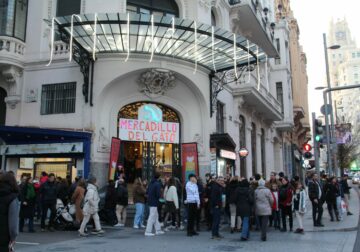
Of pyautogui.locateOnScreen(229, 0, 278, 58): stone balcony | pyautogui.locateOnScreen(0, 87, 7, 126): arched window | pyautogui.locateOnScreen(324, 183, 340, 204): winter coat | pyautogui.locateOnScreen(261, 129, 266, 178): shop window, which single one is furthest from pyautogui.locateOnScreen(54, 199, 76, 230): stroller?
pyautogui.locateOnScreen(261, 129, 266, 178): shop window

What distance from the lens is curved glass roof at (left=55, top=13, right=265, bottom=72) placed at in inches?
555

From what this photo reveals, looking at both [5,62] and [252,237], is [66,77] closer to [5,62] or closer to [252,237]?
[5,62]

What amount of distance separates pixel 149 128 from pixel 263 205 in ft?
27.0

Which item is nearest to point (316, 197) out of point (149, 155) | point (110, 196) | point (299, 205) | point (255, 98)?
point (299, 205)

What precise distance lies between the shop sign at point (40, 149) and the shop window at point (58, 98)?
1.53 m

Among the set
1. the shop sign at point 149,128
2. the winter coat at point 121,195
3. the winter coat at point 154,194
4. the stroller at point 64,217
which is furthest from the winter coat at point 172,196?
A: the shop sign at point 149,128

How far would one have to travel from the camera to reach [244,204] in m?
10.9

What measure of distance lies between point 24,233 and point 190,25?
28.8ft

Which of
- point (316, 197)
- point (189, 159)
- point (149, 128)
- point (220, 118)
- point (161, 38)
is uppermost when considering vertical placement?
point (161, 38)

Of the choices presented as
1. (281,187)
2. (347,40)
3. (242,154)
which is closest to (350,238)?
(281,187)

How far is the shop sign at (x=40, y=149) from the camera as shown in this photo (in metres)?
16.1

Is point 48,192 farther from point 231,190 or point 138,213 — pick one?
point 231,190

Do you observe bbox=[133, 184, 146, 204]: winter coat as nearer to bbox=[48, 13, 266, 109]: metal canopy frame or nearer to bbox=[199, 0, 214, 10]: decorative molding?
bbox=[48, 13, 266, 109]: metal canopy frame

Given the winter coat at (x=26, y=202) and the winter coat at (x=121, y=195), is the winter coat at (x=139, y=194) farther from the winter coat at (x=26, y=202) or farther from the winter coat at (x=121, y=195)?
the winter coat at (x=26, y=202)
